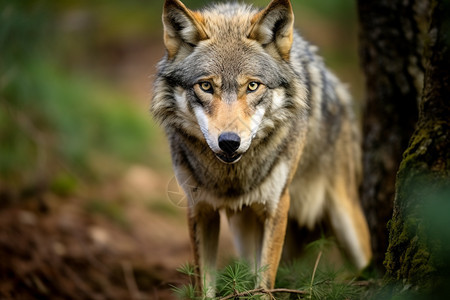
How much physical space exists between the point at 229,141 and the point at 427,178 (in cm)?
121

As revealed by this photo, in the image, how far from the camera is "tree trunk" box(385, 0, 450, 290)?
230 cm

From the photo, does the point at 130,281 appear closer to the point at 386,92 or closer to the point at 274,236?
the point at 274,236

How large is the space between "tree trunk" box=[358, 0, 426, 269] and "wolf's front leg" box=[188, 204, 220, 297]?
1.67m

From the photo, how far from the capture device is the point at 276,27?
3.71 m

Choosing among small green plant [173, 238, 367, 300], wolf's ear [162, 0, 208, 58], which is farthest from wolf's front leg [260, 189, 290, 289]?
wolf's ear [162, 0, 208, 58]

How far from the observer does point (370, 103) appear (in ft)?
16.1

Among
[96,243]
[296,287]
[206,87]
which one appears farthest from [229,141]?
[96,243]

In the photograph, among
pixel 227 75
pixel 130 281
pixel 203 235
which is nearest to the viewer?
pixel 227 75

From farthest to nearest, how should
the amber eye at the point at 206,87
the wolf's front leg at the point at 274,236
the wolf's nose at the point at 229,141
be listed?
the wolf's front leg at the point at 274,236 → the amber eye at the point at 206,87 → the wolf's nose at the point at 229,141

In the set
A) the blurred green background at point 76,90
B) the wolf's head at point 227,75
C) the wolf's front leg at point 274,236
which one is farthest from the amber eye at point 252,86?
the blurred green background at point 76,90

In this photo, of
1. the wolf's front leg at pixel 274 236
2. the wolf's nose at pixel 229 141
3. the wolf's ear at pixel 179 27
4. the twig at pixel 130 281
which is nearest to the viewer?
the wolf's nose at pixel 229 141

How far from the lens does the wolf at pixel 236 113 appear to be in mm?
3438

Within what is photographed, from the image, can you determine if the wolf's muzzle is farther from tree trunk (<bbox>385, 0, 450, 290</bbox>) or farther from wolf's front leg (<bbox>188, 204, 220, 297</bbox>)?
tree trunk (<bbox>385, 0, 450, 290</bbox>)

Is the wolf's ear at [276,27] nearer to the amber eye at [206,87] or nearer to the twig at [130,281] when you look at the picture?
the amber eye at [206,87]
